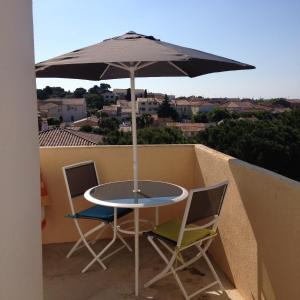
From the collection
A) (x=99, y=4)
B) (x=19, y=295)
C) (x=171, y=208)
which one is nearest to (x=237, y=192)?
(x=171, y=208)

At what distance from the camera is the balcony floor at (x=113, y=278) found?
3094 millimetres

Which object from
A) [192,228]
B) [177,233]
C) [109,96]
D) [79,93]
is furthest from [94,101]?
[192,228]

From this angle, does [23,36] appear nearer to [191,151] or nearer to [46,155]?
[46,155]

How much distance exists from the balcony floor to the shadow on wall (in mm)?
572

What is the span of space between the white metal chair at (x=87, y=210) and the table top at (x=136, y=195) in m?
0.18

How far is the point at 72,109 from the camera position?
83688mm

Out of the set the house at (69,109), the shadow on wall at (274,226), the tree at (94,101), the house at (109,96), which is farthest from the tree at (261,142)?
the house at (109,96)

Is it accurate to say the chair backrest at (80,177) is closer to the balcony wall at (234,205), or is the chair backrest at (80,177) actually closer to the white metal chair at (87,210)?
the white metal chair at (87,210)

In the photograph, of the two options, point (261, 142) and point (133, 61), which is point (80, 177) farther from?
point (261, 142)

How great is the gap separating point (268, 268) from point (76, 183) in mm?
2079

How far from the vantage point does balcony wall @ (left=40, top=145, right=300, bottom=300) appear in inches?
95.3

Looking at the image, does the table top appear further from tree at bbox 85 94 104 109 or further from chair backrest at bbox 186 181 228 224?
tree at bbox 85 94 104 109

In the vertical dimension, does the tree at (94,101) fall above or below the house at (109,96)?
below

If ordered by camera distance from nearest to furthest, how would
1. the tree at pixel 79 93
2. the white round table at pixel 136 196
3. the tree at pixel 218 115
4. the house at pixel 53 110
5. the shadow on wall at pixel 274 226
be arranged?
the shadow on wall at pixel 274 226
the white round table at pixel 136 196
the tree at pixel 218 115
the house at pixel 53 110
the tree at pixel 79 93
